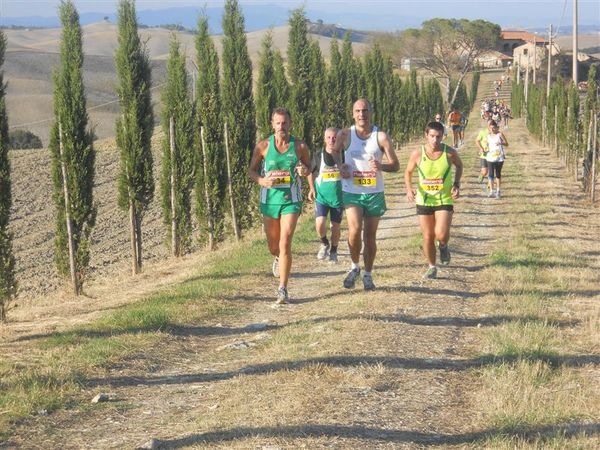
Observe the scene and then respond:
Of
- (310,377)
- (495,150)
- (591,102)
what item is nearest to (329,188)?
(310,377)

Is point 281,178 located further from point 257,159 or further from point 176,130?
point 176,130

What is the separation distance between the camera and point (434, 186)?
1138 centimetres

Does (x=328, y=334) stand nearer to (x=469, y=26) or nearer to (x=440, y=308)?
(x=440, y=308)

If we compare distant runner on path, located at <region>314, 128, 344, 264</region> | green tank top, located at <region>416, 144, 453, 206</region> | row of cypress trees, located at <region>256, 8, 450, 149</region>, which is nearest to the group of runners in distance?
green tank top, located at <region>416, 144, 453, 206</region>

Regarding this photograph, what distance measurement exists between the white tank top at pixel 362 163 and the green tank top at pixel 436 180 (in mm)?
1144

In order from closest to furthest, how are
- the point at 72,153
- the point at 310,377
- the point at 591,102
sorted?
the point at 310,377
the point at 72,153
the point at 591,102

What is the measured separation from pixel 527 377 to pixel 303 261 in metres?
6.77

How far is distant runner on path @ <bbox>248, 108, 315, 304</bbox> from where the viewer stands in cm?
1005

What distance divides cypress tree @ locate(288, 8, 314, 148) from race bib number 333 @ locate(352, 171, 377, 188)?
12.7 meters

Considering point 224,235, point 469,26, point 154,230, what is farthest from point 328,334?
point 469,26

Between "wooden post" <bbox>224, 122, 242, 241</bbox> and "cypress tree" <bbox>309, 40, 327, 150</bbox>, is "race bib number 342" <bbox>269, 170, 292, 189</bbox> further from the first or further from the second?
"cypress tree" <bbox>309, 40, 327, 150</bbox>

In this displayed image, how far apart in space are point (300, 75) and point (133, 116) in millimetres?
8085

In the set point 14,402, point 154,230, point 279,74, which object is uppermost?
point 279,74

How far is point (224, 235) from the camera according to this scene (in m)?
19.8
